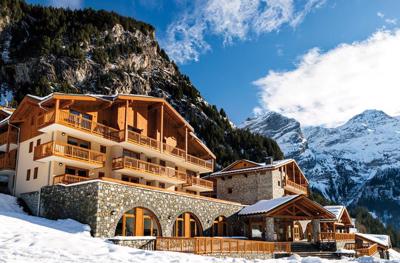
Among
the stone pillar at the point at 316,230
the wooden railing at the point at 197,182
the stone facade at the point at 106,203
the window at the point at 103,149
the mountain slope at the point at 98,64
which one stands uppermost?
the mountain slope at the point at 98,64

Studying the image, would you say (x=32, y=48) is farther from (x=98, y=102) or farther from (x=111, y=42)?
(x=98, y=102)

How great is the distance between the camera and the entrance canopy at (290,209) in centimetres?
2978

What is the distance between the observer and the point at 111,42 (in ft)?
249

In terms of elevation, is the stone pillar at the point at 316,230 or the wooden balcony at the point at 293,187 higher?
the wooden balcony at the point at 293,187

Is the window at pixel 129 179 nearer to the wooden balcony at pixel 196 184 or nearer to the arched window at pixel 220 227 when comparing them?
the wooden balcony at pixel 196 184

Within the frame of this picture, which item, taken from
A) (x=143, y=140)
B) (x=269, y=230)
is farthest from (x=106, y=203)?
(x=269, y=230)

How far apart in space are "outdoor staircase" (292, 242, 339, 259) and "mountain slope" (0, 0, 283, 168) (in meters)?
40.8

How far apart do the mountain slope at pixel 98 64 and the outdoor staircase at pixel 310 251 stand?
40825 millimetres

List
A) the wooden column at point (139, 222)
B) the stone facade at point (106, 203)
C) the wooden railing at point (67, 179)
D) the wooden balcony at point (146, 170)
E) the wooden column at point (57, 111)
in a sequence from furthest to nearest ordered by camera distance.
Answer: the wooden balcony at point (146, 170), the wooden column at point (57, 111), the wooden railing at point (67, 179), the wooden column at point (139, 222), the stone facade at point (106, 203)

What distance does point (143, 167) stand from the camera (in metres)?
28.5

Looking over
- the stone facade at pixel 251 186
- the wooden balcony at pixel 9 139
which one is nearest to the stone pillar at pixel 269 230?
the stone facade at pixel 251 186

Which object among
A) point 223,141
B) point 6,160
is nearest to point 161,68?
point 223,141

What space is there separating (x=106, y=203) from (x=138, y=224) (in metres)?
3.01

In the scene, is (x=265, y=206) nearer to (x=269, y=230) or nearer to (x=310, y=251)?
(x=269, y=230)
